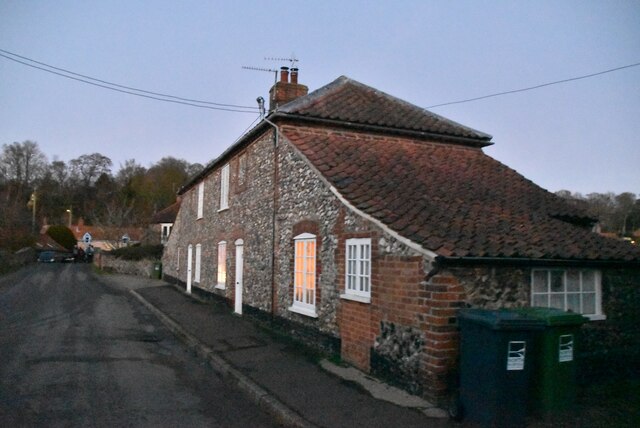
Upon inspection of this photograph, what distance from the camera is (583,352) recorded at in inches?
293

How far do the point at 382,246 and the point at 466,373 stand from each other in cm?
232

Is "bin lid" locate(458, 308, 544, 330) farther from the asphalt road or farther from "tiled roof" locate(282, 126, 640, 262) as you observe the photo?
the asphalt road

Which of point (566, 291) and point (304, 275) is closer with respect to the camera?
point (566, 291)

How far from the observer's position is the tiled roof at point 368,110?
12.0 meters

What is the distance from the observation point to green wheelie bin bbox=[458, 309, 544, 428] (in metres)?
5.28

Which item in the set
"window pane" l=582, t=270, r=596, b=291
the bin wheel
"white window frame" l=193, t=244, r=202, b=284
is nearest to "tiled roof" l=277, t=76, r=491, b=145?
"window pane" l=582, t=270, r=596, b=291

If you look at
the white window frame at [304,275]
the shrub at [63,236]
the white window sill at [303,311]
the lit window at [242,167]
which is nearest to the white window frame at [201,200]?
the lit window at [242,167]

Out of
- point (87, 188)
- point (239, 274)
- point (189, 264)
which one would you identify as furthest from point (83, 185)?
point (239, 274)

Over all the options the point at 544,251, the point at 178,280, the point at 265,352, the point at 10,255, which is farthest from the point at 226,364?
the point at 10,255

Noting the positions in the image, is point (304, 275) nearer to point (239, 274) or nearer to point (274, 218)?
point (274, 218)

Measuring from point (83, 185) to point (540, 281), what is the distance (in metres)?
75.1

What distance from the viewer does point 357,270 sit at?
27.0ft

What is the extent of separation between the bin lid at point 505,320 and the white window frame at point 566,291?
152 centimetres

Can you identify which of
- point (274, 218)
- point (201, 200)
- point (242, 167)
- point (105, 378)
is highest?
point (242, 167)
